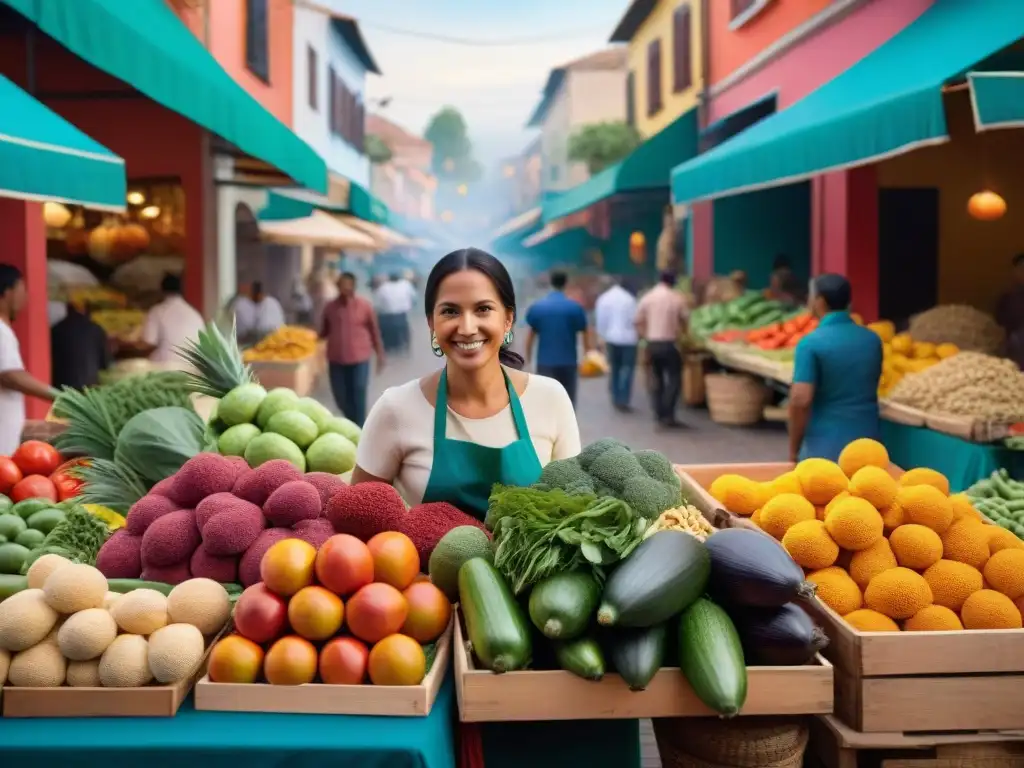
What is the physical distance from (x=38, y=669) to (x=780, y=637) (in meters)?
1.77

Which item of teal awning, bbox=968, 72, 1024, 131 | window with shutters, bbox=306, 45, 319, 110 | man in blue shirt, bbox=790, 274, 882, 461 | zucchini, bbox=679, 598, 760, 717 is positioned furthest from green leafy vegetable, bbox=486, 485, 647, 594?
window with shutters, bbox=306, 45, 319, 110

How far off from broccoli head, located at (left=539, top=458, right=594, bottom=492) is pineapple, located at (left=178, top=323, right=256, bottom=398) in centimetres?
242

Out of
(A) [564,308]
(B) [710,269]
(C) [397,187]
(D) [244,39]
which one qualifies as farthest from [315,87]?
(C) [397,187]

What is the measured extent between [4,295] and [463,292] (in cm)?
436

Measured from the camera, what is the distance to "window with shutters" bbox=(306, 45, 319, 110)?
2555cm

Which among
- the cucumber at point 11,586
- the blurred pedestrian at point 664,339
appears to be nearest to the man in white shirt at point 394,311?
the blurred pedestrian at point 664,339

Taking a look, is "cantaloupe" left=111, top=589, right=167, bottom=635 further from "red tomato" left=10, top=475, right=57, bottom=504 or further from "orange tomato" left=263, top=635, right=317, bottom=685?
"red tomato" left=10, top=475, right=57, bottom=504

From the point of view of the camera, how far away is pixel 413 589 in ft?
9.14

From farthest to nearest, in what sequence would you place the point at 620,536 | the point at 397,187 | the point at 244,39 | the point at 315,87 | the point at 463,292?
the point at 397,187, the point at 315,87, the point at 244,39, the point at 463,292, the point at 620,536

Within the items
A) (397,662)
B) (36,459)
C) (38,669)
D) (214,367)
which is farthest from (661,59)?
(38,669)

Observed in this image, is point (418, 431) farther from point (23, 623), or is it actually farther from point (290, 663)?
point (23, 623)

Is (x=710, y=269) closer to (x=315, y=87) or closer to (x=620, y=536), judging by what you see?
(x=315, y=87)

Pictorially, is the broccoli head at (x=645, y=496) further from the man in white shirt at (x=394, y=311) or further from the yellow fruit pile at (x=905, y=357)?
the man in white shirt at (x=394, y=311)

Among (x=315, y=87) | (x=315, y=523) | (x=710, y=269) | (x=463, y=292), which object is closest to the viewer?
(x=315, y=523)
